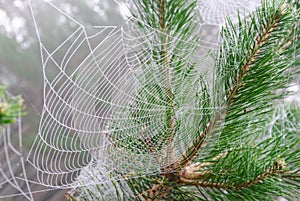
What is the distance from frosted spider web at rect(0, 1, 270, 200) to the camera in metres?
0.26

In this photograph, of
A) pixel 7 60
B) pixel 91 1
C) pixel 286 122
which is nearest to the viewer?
pixel 7 60

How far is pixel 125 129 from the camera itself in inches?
13.4

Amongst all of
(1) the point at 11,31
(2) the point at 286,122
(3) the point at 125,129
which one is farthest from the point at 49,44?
(2) the point at 286,122

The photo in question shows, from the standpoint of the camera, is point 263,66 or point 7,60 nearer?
point 7,60

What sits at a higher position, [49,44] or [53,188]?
[49,44]

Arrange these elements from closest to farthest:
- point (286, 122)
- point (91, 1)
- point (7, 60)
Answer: point (7, 60), point (91, 1), point (286, 122)

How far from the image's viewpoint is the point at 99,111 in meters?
0.33

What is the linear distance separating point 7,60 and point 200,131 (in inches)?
8.5

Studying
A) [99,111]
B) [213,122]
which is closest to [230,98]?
[213,122]

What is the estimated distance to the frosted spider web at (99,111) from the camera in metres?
0.26

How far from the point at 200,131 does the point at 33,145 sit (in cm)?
18

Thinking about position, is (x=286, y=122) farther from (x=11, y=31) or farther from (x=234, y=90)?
(x=11, y=31)

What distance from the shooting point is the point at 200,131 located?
1.17ft

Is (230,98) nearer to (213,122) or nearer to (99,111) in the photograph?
(213,122)
